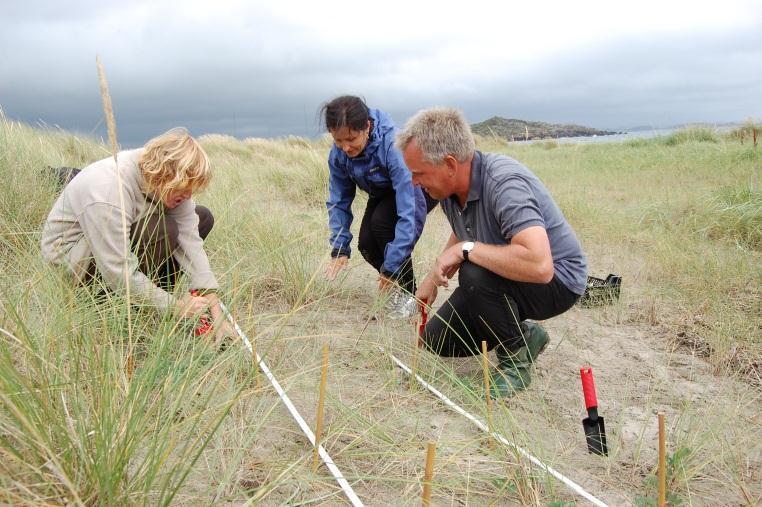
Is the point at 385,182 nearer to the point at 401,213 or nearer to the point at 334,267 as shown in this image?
the point at 401,213

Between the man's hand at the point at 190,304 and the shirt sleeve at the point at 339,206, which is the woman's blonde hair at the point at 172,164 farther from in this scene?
the shirt sleeve at the point at 339,206

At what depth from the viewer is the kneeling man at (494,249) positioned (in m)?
2.20

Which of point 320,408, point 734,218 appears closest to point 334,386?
point 320,408

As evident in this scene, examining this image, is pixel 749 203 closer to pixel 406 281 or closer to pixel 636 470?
pixel 406 281

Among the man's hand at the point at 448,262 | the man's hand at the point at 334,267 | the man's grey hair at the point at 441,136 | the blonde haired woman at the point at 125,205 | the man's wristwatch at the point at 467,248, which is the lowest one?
the man's hand at the point at 334,267

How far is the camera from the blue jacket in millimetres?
3156

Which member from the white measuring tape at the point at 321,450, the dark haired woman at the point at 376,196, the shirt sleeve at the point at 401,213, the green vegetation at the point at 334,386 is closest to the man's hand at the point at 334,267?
the dark haired woman at the point at 376,196

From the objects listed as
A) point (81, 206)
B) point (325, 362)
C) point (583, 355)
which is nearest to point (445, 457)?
point (325, 362)

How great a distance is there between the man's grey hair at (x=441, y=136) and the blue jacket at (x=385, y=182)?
28.4 inches

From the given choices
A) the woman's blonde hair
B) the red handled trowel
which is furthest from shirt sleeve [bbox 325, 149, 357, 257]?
the red handled trowel

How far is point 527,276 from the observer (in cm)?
218

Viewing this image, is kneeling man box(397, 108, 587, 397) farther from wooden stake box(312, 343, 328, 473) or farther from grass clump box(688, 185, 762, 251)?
grass clump box(688, 185, 762, 251)

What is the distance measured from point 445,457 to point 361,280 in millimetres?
2293

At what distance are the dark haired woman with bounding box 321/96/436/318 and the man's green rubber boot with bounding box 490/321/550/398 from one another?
685mm
